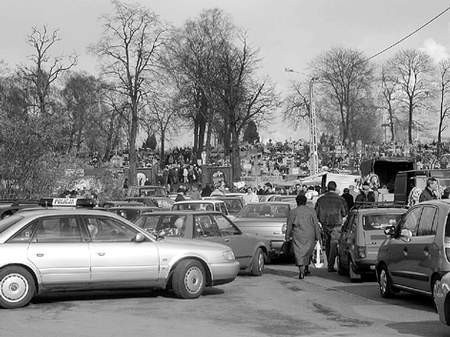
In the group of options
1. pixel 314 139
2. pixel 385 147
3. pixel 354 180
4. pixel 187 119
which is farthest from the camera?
pixel 385 147

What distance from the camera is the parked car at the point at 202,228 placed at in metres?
13.5

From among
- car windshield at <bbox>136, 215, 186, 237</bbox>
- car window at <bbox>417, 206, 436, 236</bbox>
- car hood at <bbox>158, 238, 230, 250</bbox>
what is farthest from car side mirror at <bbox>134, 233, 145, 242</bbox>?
car window at <bbox>417, 206, 436, 236</bbox>

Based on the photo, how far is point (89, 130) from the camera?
2862 inches

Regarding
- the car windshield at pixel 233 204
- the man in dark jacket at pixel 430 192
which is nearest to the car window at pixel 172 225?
the man in dark jacket at pixel 430 192

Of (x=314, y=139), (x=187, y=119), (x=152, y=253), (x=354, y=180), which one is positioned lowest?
(x=152, y=253)

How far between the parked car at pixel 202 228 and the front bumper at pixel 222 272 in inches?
60.5

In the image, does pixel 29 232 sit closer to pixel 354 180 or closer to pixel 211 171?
pixel 354 180

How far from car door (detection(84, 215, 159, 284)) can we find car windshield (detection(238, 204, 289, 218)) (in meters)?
7.55

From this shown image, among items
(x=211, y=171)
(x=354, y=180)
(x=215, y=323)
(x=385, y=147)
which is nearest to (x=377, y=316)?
(x=215, y=323)

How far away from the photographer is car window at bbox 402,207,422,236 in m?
10.8

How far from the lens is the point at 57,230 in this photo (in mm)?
11008

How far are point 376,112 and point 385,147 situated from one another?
8483 millimetres

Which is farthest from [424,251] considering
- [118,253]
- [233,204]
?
[233,204]

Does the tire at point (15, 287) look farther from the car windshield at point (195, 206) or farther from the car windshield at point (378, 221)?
the car windshield at point (195, 206)
